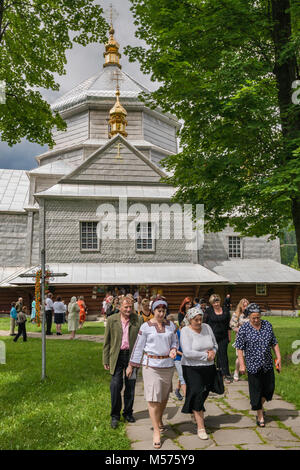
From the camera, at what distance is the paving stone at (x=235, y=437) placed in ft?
16.7

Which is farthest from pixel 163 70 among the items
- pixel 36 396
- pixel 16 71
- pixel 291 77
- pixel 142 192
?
pixel 142 192

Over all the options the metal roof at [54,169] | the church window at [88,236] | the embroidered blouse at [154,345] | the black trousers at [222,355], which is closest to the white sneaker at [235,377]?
the black trousers at [222,355]

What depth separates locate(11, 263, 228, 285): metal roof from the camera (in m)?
22.5

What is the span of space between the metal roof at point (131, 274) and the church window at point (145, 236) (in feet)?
3.74

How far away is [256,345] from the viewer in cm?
601

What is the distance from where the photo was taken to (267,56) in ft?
37.0

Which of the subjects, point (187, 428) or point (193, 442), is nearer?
point (193, 442)

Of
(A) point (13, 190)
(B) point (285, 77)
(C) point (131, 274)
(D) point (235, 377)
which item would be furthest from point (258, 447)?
(A) point (13, 190)

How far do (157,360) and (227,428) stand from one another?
58.5 inches

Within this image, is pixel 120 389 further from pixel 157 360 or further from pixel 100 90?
pixel 100 90

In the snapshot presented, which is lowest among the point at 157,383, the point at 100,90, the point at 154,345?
the point at 157,383

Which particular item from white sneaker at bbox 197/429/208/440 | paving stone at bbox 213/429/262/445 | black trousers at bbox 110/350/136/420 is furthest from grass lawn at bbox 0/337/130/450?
paving stone at bbox 213/429/262/445

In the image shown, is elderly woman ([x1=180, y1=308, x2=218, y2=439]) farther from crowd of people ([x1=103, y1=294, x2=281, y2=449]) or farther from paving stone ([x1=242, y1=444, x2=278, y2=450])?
paving stone ([x1=242, y1=444, x2=278, y2=450])
